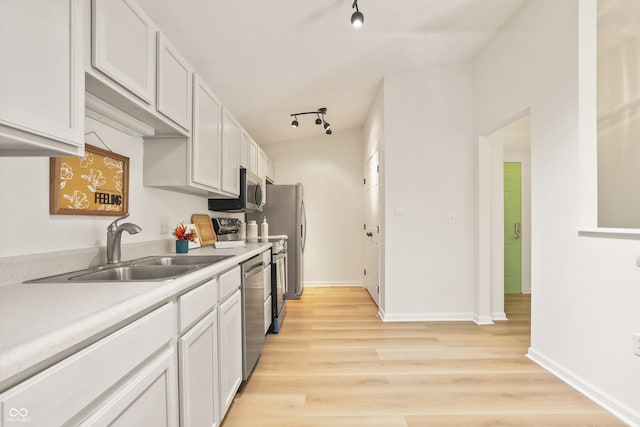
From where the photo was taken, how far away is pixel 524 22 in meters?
2.59

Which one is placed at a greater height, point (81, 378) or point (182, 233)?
point (182, 233)

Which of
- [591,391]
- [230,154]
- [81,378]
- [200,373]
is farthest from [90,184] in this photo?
[591,391]

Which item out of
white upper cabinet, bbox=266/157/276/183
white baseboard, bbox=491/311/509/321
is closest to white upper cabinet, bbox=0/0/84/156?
white upper cabinet, bbox=266/157/276/183

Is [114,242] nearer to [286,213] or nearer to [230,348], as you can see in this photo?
[230,348]

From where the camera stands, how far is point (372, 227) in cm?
444

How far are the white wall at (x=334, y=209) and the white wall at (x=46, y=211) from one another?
3.46 metres

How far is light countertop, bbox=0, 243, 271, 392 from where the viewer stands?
22.2 inches

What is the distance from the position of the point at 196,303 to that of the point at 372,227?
3.34 metres

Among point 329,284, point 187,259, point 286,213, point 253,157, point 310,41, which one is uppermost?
point 310,41

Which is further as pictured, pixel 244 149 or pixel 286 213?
pixel 286 213

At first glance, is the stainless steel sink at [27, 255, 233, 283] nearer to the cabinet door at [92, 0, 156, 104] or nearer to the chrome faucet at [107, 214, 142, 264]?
the chrome faucet at [107, 214, 142, 264]

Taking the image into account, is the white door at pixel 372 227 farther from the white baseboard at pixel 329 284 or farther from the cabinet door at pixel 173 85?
the cabinet door at pixel 173 85

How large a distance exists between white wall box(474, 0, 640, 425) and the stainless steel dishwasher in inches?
80.8

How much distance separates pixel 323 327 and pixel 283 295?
57 centimetres
